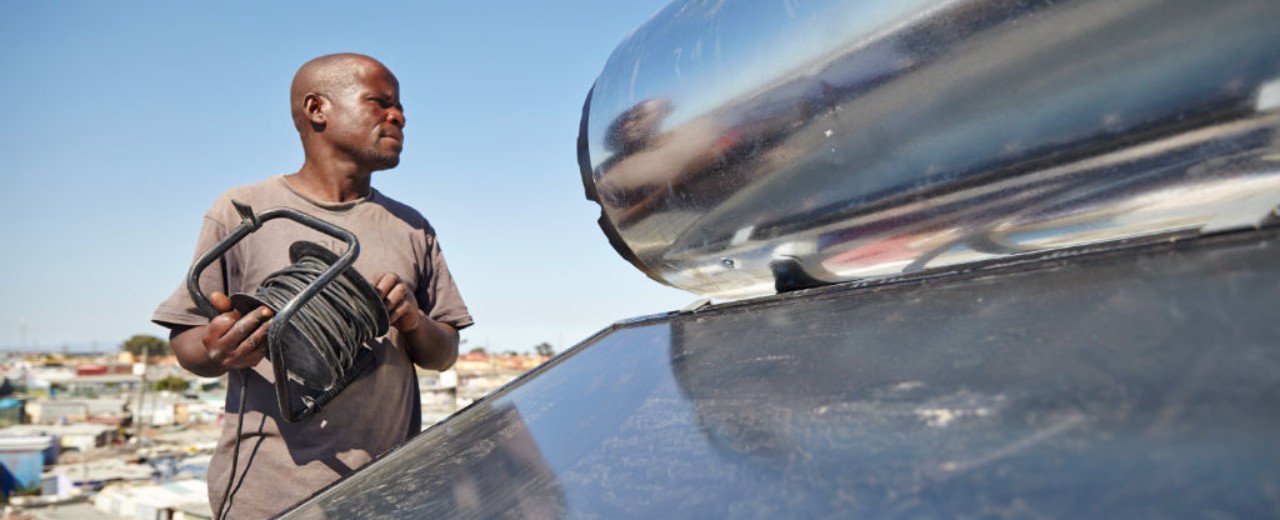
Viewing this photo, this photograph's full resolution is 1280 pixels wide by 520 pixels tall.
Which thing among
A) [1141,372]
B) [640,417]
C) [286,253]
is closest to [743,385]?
[640,417]

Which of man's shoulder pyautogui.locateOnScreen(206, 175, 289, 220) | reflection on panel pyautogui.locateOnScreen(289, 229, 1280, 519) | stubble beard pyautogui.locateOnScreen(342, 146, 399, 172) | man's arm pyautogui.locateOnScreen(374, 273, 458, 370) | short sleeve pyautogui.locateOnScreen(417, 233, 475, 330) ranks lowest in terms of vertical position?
reflection on panel pyautogui.locateOnScreen(289, 229, 1280, 519)

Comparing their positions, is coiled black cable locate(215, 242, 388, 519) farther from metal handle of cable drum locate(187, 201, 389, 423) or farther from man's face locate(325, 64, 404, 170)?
man's face locate(325, 64, 404, 170)

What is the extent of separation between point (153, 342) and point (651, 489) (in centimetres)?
8682

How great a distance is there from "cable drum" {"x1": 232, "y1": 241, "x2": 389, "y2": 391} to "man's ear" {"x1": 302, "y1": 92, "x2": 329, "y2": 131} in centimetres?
53

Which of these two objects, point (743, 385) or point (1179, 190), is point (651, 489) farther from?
point (1179, 190)

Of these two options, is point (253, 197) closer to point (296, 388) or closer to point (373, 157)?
point (373, 157)

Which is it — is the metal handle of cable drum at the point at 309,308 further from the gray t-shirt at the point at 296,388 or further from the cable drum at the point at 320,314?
the gray t-shirt at the point at 296,388

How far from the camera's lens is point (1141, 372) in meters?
0.51

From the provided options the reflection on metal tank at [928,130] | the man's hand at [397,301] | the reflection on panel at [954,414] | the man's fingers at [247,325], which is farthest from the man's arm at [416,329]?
the reflection on panel at [954,414]

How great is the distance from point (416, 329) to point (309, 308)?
1.30 ft

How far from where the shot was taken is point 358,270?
1.77m

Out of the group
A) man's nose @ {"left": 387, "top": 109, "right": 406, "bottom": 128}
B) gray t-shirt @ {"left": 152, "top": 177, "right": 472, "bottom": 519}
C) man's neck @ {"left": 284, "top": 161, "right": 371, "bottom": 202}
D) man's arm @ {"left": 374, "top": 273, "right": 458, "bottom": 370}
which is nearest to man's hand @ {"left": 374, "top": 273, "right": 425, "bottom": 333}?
man's arm @ {"left": 374, "top": 273, "right": 458, "bottom": 370}

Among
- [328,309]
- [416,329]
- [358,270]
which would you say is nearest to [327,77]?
[358,270]

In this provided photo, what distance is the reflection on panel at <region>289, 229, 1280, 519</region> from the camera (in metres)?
0.45
